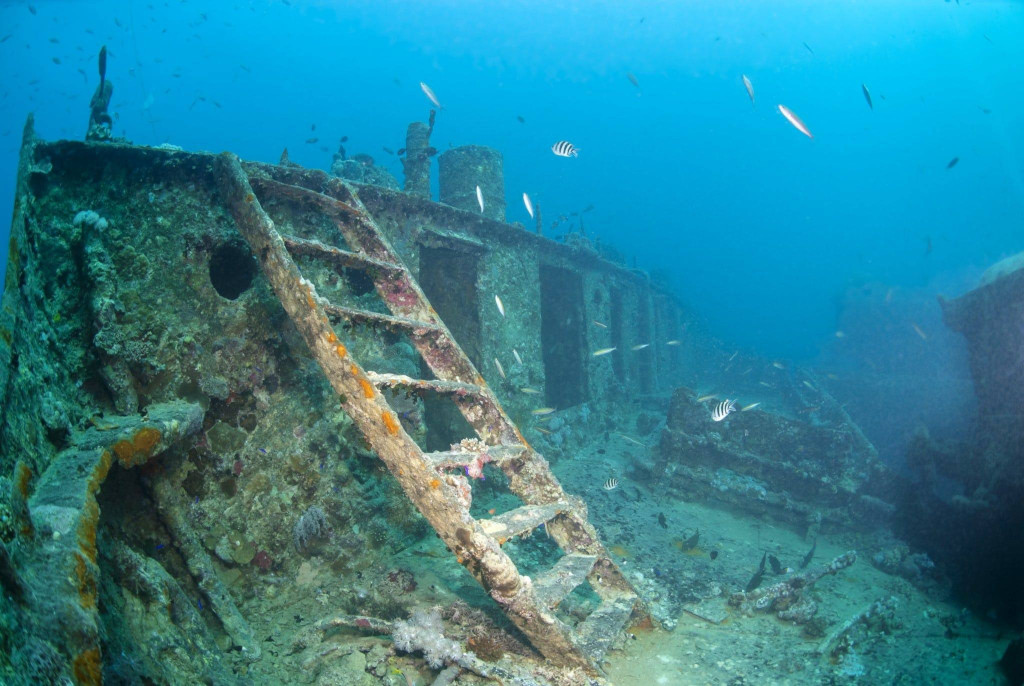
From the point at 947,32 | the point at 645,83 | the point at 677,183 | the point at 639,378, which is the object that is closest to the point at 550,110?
the point at 645,83

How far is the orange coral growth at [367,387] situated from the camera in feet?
8.98

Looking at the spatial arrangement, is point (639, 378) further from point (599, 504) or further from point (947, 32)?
point (947, 32)

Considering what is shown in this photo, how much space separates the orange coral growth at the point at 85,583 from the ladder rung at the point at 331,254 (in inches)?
92.5

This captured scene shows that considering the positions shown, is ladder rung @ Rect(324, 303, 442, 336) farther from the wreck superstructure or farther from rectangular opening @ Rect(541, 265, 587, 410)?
rectangular opening @ Rect(541, 265, 587, 410)

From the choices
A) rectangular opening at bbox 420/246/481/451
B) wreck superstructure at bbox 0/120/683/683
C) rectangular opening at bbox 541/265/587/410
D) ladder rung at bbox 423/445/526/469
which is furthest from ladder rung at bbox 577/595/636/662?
rectangular opening at bbox 541/265/587/410

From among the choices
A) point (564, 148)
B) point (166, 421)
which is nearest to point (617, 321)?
point (564, 148)

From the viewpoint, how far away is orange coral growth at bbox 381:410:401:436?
2695mm

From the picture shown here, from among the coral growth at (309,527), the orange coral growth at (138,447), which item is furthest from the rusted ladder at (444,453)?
the coral growth at (309,527)

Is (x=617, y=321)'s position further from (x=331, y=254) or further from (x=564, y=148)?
(x=331, y=254)

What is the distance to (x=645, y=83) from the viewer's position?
13888cm

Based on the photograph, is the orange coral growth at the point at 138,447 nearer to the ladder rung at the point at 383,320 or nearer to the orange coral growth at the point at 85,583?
the orange coral growth at the point at 85,583

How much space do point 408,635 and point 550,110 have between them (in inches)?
6849

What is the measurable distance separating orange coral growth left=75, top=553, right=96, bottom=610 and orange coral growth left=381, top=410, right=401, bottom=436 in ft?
4.58

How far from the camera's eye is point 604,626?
321cm
